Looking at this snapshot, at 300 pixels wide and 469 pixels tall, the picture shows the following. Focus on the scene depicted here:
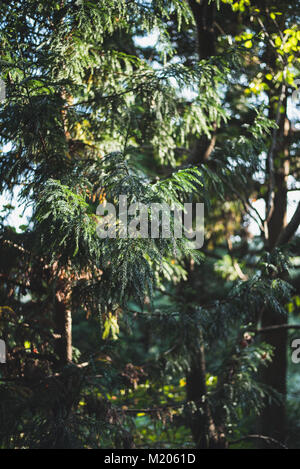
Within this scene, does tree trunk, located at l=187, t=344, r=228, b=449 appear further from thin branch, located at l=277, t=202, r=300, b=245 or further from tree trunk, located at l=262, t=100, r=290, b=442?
thin branch, located at l=277, t=202, r=300, b=245

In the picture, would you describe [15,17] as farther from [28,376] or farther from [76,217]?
[28,376]

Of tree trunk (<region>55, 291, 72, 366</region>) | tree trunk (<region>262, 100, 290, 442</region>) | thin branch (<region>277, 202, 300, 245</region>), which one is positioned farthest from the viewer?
tree trunk (<region>262, 100, 290, 442</region>)

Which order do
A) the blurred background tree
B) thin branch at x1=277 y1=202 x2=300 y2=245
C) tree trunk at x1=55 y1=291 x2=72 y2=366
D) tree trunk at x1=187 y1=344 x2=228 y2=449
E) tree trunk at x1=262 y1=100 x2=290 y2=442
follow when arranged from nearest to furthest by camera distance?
the blurred background tree → tree trunk at x1=55 y1=291 x2=72 y2=366 → tree trunk at x1=187 y1=344 x2=228 y2=449 → thin branch at x1=277 y1=202 x2=300 y2=245 → tree trunk at x1=262 y1=100 x2=290 y2=442

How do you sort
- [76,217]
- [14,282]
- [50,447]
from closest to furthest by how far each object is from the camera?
[76,217] → [50,447] → [14,282]

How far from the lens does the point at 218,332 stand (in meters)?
3.85

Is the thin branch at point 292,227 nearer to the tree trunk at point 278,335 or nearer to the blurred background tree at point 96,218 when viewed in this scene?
the blurred background tree at point 96,218

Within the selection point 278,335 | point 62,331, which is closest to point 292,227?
point 278,335

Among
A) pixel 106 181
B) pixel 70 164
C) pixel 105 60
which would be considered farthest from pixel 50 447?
pixel 105 60

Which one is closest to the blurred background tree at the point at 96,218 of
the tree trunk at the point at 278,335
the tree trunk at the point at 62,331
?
the tree trunk at the point at 62,331

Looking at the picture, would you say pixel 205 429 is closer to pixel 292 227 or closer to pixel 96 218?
pixel 292 227

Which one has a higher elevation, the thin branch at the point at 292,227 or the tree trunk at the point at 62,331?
the thin branch at the point at 292,227

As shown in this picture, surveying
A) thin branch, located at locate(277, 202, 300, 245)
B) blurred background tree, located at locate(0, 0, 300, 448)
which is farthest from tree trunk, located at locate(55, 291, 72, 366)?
thin branch, located at locate(277, 202, 300, 245)

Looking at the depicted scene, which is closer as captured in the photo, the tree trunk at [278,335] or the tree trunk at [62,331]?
the tree trunk at [62,331]

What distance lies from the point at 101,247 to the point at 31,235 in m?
1.03
